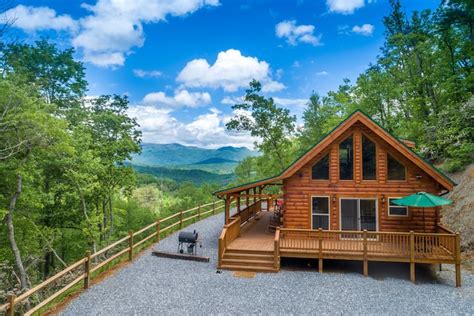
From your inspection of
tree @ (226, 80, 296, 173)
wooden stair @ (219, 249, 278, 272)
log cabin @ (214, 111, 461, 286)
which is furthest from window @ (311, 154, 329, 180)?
tree @ (226, 80, 296, 173)

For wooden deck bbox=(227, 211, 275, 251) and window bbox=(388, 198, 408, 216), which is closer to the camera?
wooden deck bbox=(227, 211, 275, 251)

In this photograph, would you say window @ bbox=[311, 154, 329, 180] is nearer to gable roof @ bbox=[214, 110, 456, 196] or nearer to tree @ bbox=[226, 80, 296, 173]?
gable roof @ bbox=[214, 110, 456, 196]

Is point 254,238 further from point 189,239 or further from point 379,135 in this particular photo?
point 379,135

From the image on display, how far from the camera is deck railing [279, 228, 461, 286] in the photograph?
10.3 meters

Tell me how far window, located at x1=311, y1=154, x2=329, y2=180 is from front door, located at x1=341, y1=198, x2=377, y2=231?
1307 millimetres

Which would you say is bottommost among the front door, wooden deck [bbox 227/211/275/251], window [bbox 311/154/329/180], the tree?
wooden deck [bbox 227/211/275/251]

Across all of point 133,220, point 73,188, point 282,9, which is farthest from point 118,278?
point 282,9

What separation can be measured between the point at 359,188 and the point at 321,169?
172cm

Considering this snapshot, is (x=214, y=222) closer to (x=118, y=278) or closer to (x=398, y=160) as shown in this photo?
(x=118, y=278)

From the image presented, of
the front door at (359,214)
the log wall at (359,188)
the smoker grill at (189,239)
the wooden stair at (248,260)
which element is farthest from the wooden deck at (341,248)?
the smoker grill at (189,239)

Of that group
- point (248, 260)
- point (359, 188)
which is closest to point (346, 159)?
point (359, 188)

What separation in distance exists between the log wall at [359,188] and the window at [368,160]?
0.49ft

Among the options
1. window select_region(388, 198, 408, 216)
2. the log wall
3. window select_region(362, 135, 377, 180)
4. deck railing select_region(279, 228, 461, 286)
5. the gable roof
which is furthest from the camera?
window select_region(362, 135, 377, 180)

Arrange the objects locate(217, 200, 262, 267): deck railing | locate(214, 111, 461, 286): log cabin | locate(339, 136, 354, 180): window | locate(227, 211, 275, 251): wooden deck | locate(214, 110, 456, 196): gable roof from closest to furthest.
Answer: locate(217, 200, 262, 267): deck railing, locate(214, 111, 461, 286): log cabin, locate(214, 110, 456, 196): gable roof, locate(227, 211, 275, 251): wooden deck, locate(339, 136, 354, 180): window
